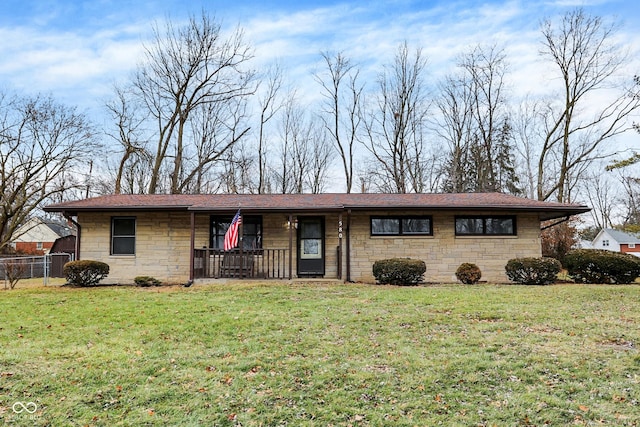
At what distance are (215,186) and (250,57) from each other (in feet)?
29.6

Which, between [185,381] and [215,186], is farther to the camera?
[215,186]

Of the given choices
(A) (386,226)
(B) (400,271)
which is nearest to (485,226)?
(A) (386,226)

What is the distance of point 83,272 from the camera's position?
12094 millimetres

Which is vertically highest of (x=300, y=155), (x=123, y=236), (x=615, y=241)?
(x=300, y=155)

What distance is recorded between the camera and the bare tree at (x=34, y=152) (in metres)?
21.5

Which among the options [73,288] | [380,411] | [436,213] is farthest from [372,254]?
[380,411]

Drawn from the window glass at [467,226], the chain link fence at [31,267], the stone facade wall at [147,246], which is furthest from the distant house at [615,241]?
the chain link fence at [31,267]

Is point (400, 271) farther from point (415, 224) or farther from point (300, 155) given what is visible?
point (300, 155)

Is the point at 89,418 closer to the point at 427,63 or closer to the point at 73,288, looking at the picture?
the point at 73,288

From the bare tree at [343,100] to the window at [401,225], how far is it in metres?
13.7

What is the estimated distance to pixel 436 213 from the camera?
1307 cm

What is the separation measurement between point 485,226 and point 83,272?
12.0 metres

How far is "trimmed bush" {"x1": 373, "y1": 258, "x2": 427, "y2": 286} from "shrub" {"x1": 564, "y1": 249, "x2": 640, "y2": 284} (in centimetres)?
447

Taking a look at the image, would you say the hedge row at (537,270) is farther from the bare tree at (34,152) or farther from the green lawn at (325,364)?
the bare tree at (34,152)
